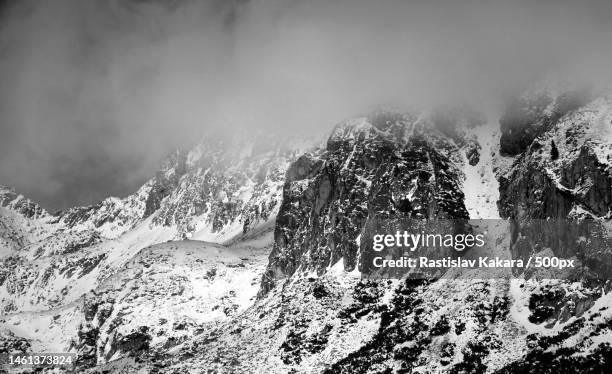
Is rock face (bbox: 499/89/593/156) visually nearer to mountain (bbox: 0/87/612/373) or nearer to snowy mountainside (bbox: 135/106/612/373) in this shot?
mountain (bbox: 0/87/612/373)

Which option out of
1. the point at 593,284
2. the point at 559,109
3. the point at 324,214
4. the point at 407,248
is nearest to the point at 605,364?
the point at 593,284

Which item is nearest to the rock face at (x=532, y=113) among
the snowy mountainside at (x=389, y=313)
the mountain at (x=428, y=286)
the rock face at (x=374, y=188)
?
the mountain at (x=428, y=286)

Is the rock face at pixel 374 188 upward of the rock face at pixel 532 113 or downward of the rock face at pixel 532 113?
downward

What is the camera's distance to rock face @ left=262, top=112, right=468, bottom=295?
6658 inches

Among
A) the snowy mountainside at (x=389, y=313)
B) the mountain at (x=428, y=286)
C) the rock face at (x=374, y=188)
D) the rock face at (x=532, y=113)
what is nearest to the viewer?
the snowy mountainside at (x=389, y=313)

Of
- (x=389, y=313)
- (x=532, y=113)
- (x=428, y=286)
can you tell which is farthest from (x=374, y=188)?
(x=389, y=313)

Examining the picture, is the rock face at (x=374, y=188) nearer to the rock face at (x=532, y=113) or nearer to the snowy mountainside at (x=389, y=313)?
the snowy mountainside at (x=389, y=313)

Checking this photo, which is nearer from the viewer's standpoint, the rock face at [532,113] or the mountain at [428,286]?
the mountain at [428,286]

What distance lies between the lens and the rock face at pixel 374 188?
169125mm

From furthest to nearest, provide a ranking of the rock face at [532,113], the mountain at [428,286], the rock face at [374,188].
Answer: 1. the rock face at [374,188]
2. the rock face at [532,113]
3. the mountain at [428,286]

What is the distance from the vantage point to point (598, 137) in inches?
5591

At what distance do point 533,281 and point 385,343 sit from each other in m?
28.7

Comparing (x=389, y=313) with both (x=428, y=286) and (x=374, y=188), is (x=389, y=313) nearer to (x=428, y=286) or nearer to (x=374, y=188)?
(x=428, y=286)

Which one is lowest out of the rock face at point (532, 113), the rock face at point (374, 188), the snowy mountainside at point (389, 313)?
the snowy mountainside at point (389, 313)
